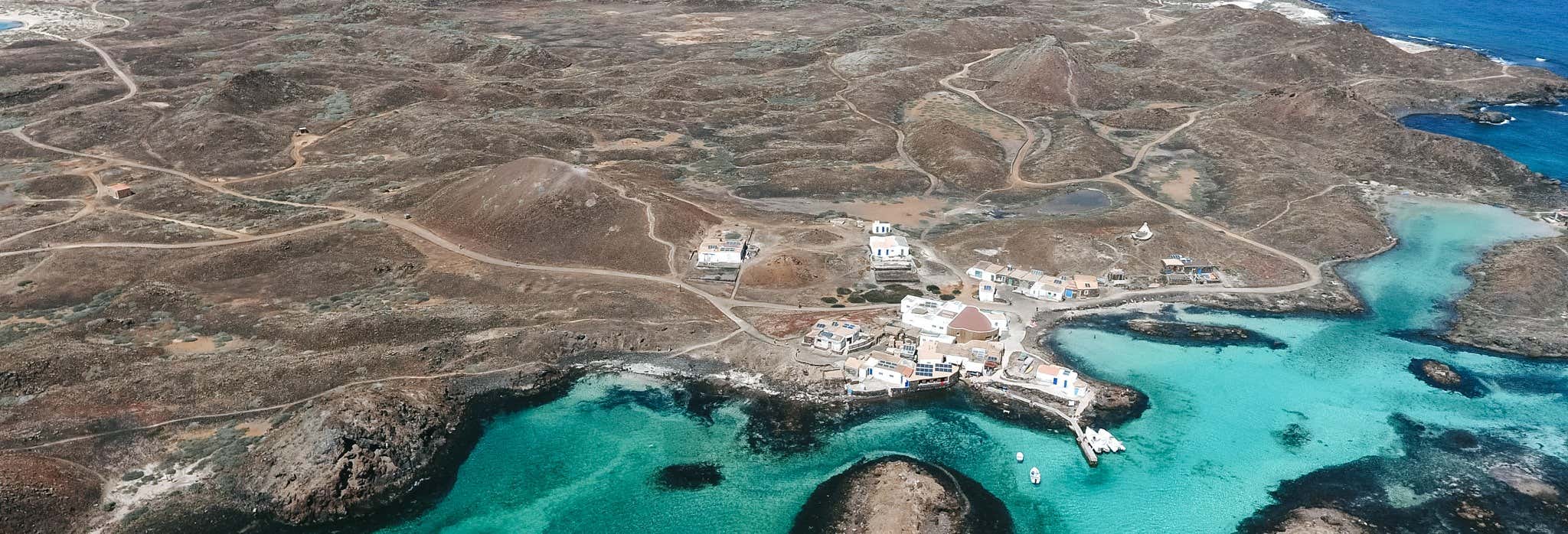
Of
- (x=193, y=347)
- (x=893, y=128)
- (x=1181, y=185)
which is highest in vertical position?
(x=193, y=347)

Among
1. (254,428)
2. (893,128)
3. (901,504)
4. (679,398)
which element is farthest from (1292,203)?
(254,428)

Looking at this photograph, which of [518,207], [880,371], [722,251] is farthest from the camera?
[518,207]

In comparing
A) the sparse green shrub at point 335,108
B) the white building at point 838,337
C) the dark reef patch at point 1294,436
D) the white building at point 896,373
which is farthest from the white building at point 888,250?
the sparse green shrub at point 335,108

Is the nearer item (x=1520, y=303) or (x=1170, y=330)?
(x=1170, y=330)

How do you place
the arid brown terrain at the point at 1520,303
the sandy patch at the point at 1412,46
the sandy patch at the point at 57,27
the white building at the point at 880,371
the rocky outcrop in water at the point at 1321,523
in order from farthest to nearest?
the sandy patch at the point at 1412,46
the sandy patch at the point at 57,27
the arid brown terrain at the point at 1520,303
the white building at the point at 880,371
the rocky outcrop in water at the point at 1321,523

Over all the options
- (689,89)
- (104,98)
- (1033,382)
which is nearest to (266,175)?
(104,98)

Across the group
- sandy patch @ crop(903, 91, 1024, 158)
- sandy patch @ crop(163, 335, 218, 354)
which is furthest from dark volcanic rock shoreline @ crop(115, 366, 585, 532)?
sandy patch @ crop(903, 91, 1024, 158)

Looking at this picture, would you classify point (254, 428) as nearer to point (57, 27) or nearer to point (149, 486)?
point (149, 486)

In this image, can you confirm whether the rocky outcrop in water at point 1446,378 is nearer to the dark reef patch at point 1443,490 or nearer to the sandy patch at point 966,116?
the dark reef patch at point 1443,490
